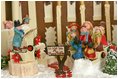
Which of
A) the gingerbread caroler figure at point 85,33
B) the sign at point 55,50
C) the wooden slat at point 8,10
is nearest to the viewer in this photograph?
the sign at point 55,50

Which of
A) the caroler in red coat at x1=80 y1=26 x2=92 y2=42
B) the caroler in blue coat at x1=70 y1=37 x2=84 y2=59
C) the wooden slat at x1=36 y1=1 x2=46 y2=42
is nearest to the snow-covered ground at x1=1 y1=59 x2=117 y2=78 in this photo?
the caroler in blue coat at x1=70 y1=37 x2=84 y2=59

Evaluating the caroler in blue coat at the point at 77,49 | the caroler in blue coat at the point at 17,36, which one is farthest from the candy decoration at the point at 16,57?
the caroler in blue coat at the point at 77,49

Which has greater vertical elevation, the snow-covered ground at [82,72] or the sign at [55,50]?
the sign at [55,50]

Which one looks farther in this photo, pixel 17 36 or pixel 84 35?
pixel 84 35

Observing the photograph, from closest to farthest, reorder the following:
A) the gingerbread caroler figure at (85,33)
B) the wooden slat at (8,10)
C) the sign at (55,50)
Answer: the sign at (55,50)
the gingerbread caroler figure at (85,33)
the wooden slat at (8,10)

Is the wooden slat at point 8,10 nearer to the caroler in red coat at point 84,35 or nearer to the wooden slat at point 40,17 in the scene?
the wooden slat at point 40,17

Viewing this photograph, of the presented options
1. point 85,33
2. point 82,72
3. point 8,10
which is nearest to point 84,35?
point 85,33

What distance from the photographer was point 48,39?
207 centimetres

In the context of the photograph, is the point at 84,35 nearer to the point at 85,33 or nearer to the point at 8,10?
the point at 85,33

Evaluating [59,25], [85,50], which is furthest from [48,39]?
[85,50]

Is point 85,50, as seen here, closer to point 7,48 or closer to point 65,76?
point 65,76

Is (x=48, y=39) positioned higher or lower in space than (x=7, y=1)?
lower

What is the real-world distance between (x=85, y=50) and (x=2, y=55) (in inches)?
18.7

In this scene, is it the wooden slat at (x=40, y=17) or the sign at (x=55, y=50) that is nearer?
the sign at (x=55, y=50)
